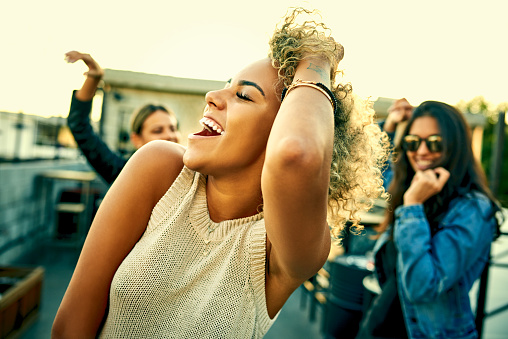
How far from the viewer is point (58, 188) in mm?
8203

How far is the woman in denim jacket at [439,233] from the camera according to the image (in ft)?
6.07

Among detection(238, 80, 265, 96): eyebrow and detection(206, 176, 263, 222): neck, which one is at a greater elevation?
detection(238, 80, 265, 96): eyebrow

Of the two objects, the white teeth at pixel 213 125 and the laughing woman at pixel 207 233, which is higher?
the white teeth at pixel 213 125

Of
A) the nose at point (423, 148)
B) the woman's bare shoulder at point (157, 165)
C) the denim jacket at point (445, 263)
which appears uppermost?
the nose at point (423, 148)

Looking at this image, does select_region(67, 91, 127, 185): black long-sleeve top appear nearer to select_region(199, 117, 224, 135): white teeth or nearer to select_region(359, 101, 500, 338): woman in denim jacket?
select_region(199, 117, 224, 135): white teeth

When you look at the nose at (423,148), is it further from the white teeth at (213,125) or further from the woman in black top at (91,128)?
the woman in black top at (91,128)

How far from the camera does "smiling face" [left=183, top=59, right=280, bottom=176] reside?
1.11m

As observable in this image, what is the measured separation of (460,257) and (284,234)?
1419 mm

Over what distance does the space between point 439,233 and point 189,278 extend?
1465mm

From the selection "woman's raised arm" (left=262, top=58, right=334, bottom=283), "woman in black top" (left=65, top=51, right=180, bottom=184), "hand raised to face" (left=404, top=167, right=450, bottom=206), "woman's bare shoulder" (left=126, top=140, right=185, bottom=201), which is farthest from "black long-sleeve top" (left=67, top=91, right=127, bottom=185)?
"hand raised to face" (left=404, top=167, right=450, bottom=206)

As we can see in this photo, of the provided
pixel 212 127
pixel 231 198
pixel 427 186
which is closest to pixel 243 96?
pixel 212 127

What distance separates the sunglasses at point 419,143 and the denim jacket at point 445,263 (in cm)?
33

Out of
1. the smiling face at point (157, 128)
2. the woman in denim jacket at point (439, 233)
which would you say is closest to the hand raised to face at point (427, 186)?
the woman in denim jacket at point (439, 233)

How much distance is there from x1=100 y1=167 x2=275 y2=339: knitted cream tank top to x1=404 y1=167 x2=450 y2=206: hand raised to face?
1.25 m
